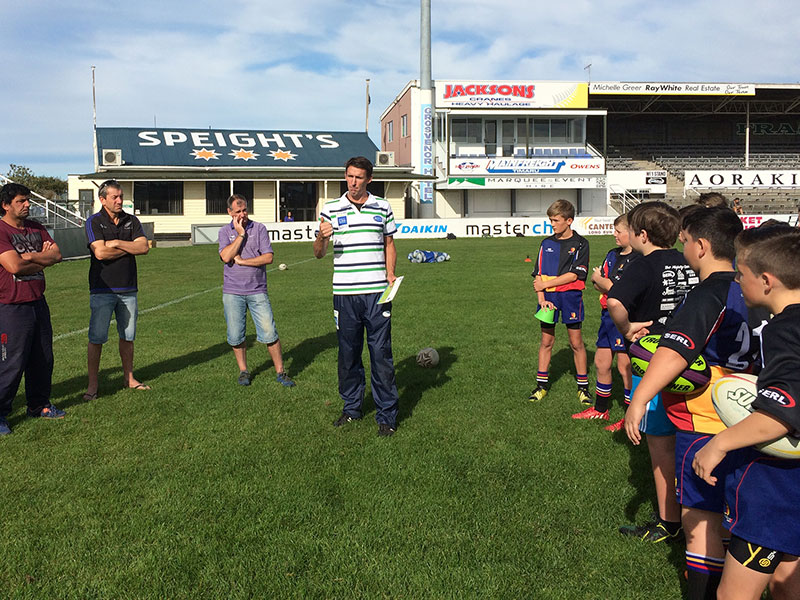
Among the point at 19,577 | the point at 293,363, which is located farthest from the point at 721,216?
the point at 293,363

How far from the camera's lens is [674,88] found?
4497 cm

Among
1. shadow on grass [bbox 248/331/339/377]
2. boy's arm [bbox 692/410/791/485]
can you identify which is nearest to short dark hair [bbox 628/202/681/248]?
boy's arm [bbox 692/410/791/485]

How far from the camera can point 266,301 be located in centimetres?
692

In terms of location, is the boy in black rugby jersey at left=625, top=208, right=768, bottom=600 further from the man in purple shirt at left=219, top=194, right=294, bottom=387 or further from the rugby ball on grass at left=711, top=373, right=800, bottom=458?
the man in purple shirt at left=219, top=194, right=294, bottom=387

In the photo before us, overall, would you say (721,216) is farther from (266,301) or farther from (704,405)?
(266,301)

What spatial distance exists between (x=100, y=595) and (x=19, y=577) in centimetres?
51

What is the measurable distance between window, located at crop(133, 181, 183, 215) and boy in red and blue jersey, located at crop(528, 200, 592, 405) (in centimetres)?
3498

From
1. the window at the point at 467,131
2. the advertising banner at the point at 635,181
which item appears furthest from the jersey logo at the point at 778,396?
the advertising banner at the point at 635,181

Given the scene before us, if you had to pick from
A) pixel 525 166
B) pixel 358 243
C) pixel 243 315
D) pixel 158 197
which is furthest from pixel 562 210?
pixel 525 166

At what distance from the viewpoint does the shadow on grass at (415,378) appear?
6.07 metres

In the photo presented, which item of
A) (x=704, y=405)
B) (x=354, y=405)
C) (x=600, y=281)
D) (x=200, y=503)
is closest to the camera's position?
(x=704, y=405)

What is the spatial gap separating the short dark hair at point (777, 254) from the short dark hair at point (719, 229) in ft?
1.35

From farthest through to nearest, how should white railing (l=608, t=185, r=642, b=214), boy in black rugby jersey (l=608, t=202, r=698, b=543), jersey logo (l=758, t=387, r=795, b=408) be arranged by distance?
white railing (l=608, t=185, r=642, b=214) < boy in black rugby jersey (l=608, t=202, r=698, b=543) < jersey logo (l=758, t=387, r=795, b=408)

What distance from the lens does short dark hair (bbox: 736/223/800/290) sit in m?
2.11
